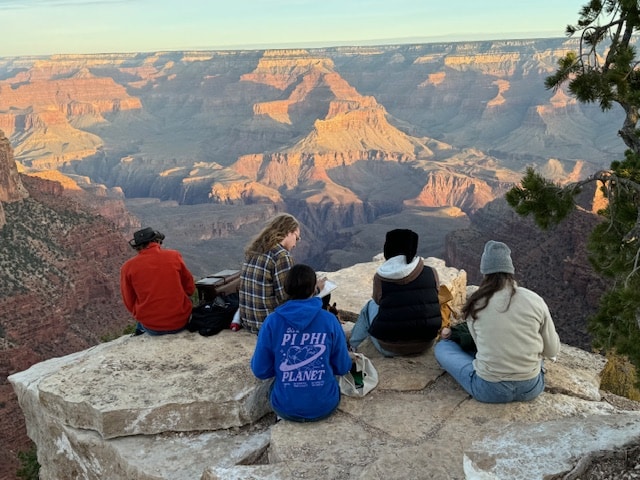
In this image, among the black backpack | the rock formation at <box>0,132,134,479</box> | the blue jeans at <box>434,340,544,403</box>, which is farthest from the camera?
the rock formation at <box>0,132,134,479</box>

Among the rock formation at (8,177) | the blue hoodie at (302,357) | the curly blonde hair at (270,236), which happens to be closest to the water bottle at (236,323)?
the curly blonde hair at (270,236)

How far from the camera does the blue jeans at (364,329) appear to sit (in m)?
6.92

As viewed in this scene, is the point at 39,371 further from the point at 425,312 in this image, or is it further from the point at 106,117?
the point at 106,117

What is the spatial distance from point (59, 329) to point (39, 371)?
25582 mm

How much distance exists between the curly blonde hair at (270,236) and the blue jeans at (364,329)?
1.24 metres

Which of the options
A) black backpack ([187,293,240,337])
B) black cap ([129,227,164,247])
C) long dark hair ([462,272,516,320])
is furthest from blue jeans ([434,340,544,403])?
black cap ([129,227,164,247])

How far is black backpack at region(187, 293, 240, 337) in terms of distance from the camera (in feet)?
25.5

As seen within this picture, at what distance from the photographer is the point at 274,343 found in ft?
17.7

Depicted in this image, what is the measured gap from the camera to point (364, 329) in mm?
7078

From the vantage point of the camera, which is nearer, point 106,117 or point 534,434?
point 534,434

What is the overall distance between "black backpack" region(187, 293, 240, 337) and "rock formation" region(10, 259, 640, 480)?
5.6 inches

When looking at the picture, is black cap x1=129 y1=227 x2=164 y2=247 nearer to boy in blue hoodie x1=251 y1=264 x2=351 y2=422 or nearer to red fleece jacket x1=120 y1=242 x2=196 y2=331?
red fleece jacket x1=120 y1=242 x2=196 y2=331

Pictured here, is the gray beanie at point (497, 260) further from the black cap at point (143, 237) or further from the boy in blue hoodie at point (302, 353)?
the black cap at point (143, 237)

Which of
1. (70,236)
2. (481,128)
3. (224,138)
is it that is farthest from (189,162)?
(70,236)
